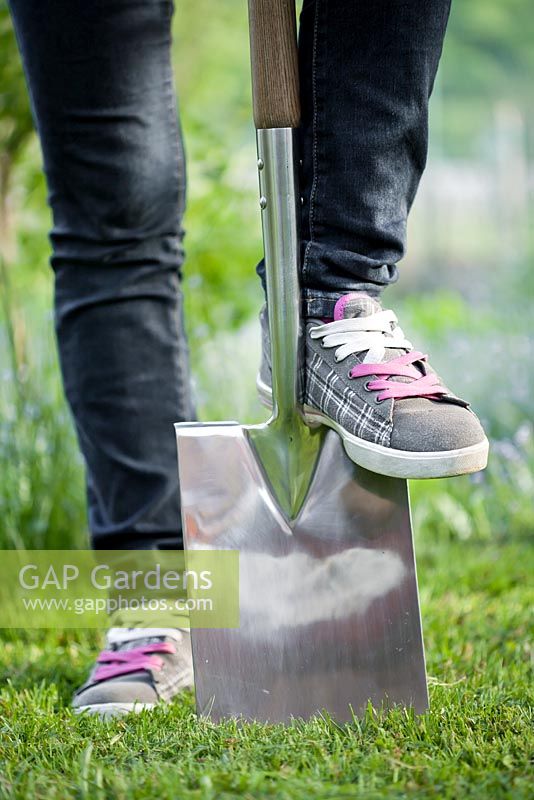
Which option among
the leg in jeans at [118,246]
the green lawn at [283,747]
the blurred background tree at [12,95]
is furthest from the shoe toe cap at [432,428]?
the blurred background tree at [12,95]

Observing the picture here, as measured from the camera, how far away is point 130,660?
123 centimetres

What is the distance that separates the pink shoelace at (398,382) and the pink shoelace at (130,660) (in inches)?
18.3

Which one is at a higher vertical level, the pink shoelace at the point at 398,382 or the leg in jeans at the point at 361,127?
the leg in jeans at the point at 361,127

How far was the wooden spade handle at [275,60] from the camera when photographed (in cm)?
108

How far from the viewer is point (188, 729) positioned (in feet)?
3.37

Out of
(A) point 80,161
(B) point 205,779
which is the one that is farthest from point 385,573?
(A) point 80,161

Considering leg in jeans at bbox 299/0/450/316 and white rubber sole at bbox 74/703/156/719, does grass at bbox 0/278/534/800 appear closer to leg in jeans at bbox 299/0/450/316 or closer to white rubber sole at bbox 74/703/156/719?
white rubber sole at bbox 74/703/156/719

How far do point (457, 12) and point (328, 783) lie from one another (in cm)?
746

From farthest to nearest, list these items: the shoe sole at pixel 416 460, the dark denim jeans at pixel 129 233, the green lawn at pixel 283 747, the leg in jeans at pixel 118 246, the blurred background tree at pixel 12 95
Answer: the blurred background tree at pixel 12 95, the leg in jeans at pixel 118 246, the dark denim jeans at pixel 129 233, the shoe sole at pixel 416 460, the green lawn at pixel 283 747

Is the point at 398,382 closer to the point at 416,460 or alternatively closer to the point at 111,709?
the point at 416,460

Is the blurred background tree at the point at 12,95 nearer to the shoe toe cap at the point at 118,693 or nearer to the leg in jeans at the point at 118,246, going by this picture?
the leg in jeans at the point at 118,246

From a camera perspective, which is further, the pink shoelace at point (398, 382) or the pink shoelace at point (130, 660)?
the pink shoelace at point (130, 660)

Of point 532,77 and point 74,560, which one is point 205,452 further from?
point 532,77

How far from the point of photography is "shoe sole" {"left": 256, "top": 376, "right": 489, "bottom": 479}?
102cm
